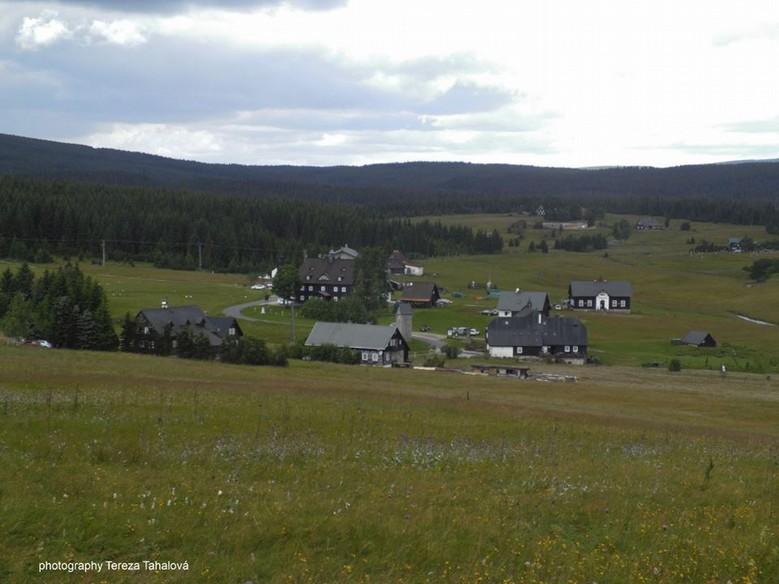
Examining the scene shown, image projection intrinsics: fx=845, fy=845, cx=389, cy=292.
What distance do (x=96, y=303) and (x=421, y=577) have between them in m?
57.7

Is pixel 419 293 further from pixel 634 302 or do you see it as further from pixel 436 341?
pixel 634 302

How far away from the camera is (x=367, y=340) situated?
7644cm

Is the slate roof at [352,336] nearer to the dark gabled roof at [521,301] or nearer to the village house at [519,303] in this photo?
the village house at [519,303]

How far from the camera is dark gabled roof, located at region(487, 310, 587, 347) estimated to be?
83.8 meters

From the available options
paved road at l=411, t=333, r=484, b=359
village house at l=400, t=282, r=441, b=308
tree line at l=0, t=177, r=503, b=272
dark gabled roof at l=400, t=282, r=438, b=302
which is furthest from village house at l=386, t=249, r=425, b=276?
paved road at l=411, t=333, r=484, b=359

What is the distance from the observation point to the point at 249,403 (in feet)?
82.0

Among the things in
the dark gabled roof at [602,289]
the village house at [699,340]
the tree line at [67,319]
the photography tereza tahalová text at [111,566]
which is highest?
the photography tereza tahalová text at [111,566]

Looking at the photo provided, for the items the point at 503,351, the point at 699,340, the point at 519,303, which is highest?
the point at 519,303

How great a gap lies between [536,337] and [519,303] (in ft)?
66.8

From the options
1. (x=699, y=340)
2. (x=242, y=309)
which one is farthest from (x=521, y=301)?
(x=242, y=309)

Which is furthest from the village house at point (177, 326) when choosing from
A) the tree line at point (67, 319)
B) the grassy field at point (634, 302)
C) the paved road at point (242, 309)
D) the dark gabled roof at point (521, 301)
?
the dark gabled roof at point (521, 301)

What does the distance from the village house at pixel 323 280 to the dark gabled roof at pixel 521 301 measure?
92.6 ft

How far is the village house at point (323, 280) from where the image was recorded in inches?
4980

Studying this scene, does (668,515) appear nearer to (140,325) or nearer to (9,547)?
(9,547)
